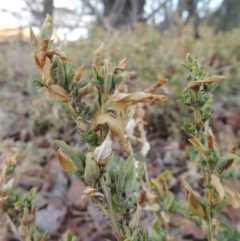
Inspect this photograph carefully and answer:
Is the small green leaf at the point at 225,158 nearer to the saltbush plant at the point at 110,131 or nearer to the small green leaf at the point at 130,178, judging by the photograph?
the saltbush plant at the point at 110,131

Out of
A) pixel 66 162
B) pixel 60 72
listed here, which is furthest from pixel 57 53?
pixel 66 162

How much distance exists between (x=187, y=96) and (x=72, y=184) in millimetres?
1007

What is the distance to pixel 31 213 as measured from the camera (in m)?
0.61

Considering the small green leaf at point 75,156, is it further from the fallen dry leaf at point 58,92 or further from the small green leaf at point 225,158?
the small green leaf at point 225,158

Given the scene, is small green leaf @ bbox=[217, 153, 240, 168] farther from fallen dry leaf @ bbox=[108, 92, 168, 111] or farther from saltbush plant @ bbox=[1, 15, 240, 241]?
fallen dry leaf @ bbox=[108, 92, 168, 111]

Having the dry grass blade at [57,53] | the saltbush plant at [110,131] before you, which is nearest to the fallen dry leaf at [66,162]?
the saltbush plant at [110,131]

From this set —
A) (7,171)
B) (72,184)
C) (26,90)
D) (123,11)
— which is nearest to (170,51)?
(26,90)

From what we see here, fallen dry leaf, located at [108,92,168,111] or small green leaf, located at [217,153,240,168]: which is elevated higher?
fallen dry leaf, located at [108,92,168,111]

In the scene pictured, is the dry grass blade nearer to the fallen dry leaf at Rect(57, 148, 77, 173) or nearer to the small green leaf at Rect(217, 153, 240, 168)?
the fallen dry leaf at Rect(57, 148, 77, 173)

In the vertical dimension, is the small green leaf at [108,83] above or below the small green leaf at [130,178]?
above

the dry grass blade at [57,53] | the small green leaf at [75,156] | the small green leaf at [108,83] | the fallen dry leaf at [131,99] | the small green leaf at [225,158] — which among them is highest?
the dry grass blade at [57,53]

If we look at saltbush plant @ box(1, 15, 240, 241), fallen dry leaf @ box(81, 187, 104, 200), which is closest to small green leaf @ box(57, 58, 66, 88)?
saltbush plant @ box(1, 15, 240, 241)

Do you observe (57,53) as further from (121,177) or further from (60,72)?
(121,177)

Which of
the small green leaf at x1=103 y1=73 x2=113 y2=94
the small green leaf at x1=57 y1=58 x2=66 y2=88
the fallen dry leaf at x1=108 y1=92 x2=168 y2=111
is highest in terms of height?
the small green leaf at x1=57 y1=58 x2=66 y2=88
